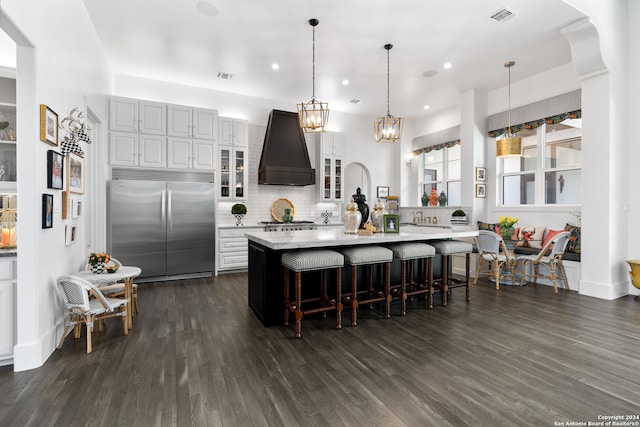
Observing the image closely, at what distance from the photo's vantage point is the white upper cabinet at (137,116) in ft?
16.2

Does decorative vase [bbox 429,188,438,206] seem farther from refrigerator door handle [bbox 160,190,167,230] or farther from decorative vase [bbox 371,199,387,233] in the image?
refrigerator door handle [bbox 160,190,167,230]

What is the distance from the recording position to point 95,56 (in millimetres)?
4129

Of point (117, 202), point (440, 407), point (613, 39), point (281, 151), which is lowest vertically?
point (440, 407)

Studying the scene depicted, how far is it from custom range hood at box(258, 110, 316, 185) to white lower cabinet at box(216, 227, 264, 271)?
1.15 m

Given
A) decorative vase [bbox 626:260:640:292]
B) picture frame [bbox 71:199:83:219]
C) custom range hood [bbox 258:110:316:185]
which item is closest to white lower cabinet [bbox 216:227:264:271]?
custom range hood [bbox 258:110:316:185]

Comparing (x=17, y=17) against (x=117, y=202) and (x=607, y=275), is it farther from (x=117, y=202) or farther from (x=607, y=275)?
(x=607, y=275)

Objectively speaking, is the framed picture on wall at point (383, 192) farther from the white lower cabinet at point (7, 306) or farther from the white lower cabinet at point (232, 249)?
the white lower cabinet at point (7, 306)

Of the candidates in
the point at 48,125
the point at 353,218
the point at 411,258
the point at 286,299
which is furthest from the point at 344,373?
the point at 48,125

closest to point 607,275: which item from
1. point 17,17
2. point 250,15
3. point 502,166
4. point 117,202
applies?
point 502,166

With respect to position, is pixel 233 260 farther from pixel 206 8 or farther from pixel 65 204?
pixel 206 8

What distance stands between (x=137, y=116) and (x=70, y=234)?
2.72 meters

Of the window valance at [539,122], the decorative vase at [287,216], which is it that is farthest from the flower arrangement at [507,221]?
the decorative vase at [287,216]

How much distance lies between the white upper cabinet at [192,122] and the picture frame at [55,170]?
2693mm

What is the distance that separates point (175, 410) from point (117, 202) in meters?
3.96
